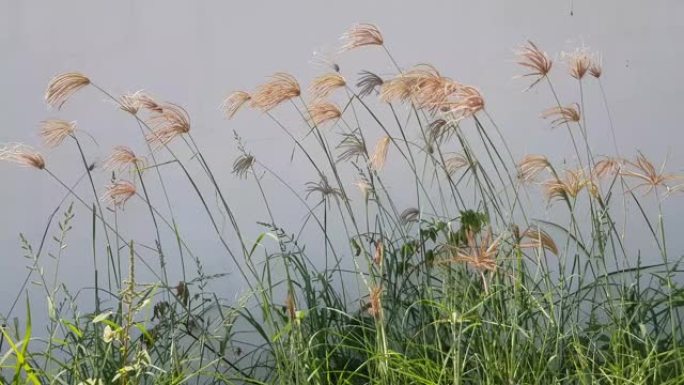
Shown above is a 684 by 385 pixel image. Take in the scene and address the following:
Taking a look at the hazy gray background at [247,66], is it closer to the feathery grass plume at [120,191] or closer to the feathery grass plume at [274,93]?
the feathery grass plume at [120,191]

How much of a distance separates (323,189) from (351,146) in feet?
0.60

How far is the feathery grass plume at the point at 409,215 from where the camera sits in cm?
360

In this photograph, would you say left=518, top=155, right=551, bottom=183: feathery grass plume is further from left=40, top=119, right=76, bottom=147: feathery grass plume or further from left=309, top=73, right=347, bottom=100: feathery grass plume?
left=40, top=119, right=76, bottom=147: feathery grass plume

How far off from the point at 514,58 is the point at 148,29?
54.3 inches

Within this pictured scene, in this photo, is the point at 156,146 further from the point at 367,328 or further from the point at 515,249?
the point at 515,249

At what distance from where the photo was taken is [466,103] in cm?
292

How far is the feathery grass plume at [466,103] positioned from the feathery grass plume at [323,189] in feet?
2.32

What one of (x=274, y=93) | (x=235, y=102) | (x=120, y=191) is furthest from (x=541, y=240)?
(x=120, y=191)

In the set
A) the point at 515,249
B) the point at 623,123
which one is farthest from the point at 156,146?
the point at 623,123

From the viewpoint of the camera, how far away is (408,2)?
13.1 feet

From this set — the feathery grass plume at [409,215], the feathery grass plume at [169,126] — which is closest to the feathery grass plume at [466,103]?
the feathery grass plume at [409,215]

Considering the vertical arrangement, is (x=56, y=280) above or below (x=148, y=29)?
below

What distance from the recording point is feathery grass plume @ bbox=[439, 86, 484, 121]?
2.90m

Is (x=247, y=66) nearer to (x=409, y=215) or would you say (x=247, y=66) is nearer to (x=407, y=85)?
(x=409, y=215)
